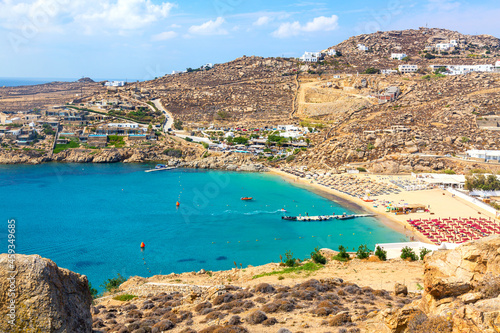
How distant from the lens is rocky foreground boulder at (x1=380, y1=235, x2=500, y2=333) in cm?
551

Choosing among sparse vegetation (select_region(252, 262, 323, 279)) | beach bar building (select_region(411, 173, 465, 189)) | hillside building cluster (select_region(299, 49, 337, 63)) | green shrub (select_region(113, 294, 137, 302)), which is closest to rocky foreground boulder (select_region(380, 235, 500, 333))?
sparse vegetation (select_region(252, 262, 323, 279))

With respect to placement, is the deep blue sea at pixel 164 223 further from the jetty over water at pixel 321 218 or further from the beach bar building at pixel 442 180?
the beach bar building at pixel 442 180

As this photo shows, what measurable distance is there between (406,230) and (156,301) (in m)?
18.7

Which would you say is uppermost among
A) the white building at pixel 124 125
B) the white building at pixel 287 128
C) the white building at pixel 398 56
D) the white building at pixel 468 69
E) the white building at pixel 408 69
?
the white building at pixel 398 56

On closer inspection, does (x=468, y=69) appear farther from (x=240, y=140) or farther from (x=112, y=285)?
(x=112, y=285)

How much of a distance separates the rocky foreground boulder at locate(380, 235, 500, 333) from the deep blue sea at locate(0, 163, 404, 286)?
15.6m

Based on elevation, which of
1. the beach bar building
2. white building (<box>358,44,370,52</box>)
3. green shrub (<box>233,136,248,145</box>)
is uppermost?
white building (<box>358,44,370,52</box>)

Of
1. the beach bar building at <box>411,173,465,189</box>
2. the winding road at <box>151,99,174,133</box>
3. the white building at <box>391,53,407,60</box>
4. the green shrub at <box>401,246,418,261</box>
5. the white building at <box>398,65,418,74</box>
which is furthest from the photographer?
the white building at <box>391,53,407,60</box>

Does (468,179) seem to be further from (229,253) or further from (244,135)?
(244,135)

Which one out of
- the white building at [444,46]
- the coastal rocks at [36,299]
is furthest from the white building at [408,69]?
the coastal rocks at [36,299]

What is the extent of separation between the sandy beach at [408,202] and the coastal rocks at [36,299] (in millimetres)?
22062

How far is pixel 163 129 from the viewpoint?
61594mm

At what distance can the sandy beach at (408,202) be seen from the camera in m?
27.6

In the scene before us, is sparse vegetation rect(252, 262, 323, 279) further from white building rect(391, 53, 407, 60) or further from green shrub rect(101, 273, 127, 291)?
white building rect(391, 53, 407, 60)
